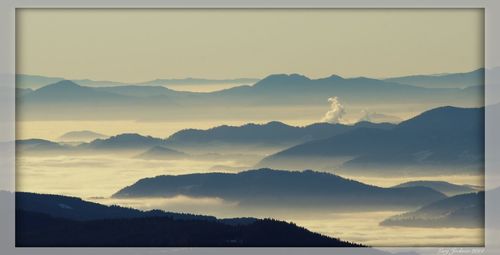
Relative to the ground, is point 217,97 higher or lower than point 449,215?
higher

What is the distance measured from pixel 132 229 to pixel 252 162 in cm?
159

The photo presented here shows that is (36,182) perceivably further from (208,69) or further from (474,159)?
(474,159)

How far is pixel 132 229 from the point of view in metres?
19.9

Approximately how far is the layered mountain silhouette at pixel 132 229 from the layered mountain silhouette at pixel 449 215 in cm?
68

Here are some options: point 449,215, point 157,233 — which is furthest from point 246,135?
point 449,215

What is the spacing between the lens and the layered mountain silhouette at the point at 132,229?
19.8 m

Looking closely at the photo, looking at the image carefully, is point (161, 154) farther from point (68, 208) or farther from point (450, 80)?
point (450, 80)

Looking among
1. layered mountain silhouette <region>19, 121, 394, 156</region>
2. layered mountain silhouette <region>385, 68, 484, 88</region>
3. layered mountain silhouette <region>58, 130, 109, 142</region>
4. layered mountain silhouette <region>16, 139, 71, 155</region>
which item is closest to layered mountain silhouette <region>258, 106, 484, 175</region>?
layered mountain silhouette <region>19, 121, 394, 156</region>

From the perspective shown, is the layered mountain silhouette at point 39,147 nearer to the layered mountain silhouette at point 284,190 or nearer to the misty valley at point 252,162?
the misty valley at point 252,162

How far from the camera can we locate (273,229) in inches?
778

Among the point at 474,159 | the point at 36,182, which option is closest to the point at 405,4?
the point at 474,159

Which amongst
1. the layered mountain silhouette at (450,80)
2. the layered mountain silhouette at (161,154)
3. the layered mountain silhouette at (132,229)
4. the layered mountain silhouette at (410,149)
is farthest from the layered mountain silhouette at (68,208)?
the layered mountain silhouette at (450,80)

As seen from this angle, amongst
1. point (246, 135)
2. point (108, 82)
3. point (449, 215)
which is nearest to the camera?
point (449, 215)

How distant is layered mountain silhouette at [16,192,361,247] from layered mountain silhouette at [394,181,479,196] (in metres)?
1.01
